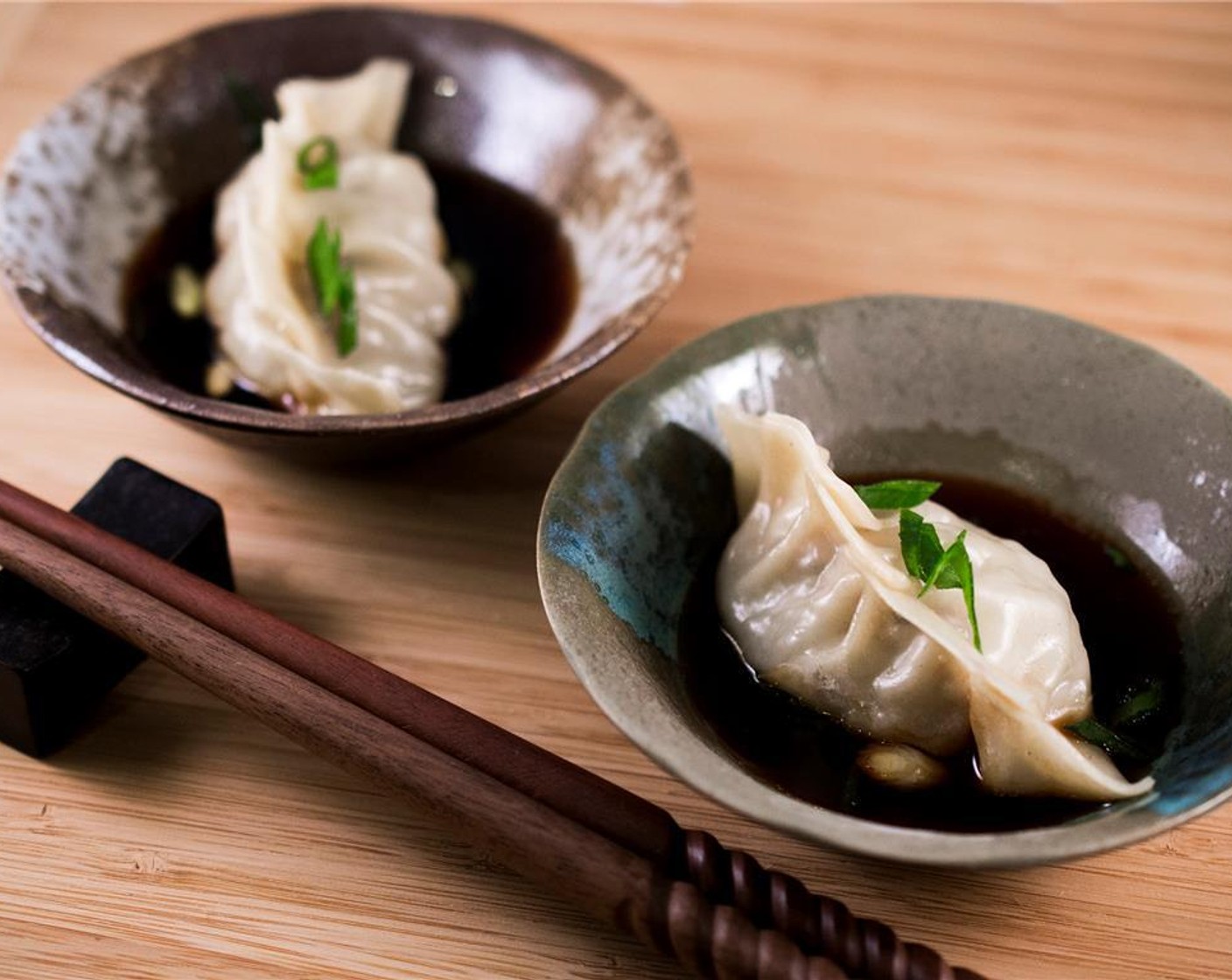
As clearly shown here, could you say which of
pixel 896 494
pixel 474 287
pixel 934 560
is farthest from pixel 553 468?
pixel 934 560

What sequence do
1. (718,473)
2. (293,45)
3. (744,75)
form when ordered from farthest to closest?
(744,75) < (293,45) < (718,473)

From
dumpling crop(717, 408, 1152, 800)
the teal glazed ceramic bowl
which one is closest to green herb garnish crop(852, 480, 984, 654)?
dumpling crop(717, 408, 1152, 800)

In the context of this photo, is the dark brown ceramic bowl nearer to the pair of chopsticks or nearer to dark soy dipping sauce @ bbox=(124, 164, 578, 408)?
dark soy dipping sauce @ bbox=(124, 164, 578, 408)

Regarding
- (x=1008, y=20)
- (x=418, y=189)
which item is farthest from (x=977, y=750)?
(x=1008, y=20)

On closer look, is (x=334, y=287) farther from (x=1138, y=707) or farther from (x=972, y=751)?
(x=1138, y=707)

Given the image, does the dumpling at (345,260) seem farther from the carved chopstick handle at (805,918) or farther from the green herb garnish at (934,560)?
the carved chopstick handle at (805,918)

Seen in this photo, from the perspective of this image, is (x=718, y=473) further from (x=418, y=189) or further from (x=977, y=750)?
(x=418, y=189)

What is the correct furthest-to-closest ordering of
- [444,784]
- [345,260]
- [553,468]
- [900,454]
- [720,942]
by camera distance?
[345,260] → [553,468] → [900,454] → [444,784] → [720,942]
